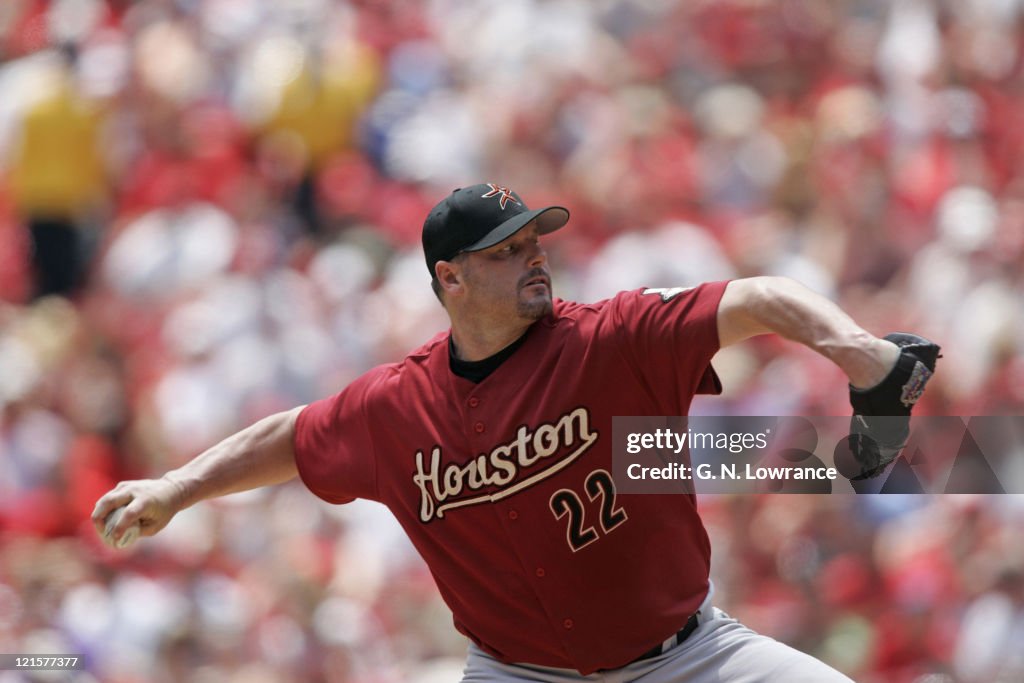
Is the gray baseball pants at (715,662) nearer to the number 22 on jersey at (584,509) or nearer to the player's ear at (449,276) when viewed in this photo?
the number 22 on jersey at (584,509)

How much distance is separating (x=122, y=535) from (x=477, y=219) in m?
1.33

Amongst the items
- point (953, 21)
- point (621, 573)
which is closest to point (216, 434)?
point (621, 573)

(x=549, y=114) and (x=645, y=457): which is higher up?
(x=549, y=114)

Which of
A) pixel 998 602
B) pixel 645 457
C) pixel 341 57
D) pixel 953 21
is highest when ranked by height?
pixel 341 57

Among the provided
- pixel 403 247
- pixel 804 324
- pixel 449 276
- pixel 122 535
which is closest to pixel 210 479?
pixel 122 535

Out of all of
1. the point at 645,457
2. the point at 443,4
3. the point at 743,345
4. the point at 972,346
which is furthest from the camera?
the point at 443,4

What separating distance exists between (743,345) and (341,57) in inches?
152

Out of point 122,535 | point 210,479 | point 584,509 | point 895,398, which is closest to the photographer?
point 895,398

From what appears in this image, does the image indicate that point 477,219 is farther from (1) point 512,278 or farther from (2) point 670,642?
(2) point 670,642

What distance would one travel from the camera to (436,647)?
648 centimetres

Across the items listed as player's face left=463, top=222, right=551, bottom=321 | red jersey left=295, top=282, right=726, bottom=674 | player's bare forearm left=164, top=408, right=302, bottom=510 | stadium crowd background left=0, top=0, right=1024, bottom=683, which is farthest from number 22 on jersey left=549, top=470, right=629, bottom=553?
stadium crowd background left=0, top=0, right=1024, bottom=683

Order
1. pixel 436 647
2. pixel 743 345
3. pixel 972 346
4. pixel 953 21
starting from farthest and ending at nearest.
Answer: pixel 953 21
pixel 743 345
pixel 972 346
pixel 436 647

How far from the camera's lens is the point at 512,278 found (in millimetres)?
3973

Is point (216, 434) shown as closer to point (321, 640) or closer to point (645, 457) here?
point (321, 640)
